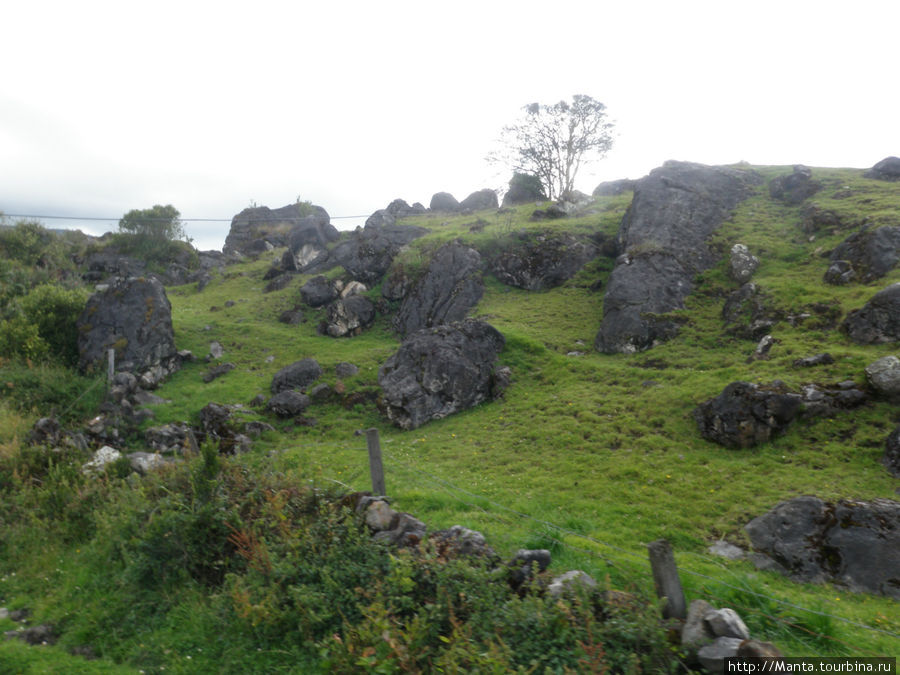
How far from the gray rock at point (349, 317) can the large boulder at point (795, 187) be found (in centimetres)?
2877

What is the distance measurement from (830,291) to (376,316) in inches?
986

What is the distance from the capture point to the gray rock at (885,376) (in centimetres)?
1278

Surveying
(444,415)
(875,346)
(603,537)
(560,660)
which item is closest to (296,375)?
(444,415)

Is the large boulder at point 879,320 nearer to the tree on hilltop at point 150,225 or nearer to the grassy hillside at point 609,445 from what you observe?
the grassy hillside at point 609,445

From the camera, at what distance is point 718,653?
16.6 feet

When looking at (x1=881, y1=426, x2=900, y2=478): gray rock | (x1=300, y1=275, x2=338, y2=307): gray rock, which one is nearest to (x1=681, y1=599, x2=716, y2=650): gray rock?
(x1=881, y1=426, x2=900, y2=478): gray rock

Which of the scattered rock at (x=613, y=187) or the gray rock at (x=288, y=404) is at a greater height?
the scattered rock at (x=613, y=187)

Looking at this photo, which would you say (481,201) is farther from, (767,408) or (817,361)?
(767,408)

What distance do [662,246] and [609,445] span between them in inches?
654

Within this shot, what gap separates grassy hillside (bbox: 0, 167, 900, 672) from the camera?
753cm

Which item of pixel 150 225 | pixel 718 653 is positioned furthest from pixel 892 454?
pixel 150 225

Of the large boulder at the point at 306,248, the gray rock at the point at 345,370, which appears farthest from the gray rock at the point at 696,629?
the large boulder at the point at 306,248

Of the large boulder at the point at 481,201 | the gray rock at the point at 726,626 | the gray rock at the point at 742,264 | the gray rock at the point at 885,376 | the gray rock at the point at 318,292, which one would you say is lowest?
the gray rock at the point at 726,626

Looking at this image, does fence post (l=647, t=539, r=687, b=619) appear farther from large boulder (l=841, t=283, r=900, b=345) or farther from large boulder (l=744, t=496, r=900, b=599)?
large boulder (l=841, t=283, r=900, b=345)
